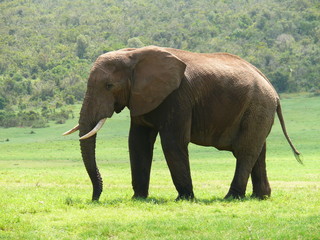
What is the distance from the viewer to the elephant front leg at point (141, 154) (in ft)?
43.6

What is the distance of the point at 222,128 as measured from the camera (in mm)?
13383

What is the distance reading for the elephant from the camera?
12.6 m

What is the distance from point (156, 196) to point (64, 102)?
178 feet

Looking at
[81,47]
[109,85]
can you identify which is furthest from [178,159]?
[81,47]

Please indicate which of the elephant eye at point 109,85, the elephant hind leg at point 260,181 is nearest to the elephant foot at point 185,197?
the elephant hind leg at point 260,181

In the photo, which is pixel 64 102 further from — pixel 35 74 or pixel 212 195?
pixel 212 195

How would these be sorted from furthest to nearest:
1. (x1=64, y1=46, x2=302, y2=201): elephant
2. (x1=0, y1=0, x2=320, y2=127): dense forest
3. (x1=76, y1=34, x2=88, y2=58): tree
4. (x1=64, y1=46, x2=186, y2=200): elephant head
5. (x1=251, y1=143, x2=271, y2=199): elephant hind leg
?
(x1=76, y1=34, x2=88, y2=58): tree
(x1=0, y1=0, x2=320, y2=127): dense forest
(x1=251, y1=143, x2=271, y2=199): elephant hind leg
(x1=64, y1=46, x2=302, y2=201): elephant
(x1=64, y1=46, x2=186, y2=200): elephant head

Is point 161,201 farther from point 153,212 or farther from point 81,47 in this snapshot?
point 81,47

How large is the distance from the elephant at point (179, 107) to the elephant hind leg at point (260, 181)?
0.02 m

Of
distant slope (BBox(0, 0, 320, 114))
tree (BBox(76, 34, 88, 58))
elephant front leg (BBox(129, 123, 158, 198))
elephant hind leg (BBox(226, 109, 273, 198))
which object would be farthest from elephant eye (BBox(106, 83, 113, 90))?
tree (BBox(76, 34, 88, 58))

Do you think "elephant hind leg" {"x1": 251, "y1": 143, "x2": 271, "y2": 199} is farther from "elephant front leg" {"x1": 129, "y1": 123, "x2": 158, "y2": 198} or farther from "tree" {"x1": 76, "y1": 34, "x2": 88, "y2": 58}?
"tree" {"x1": 76, "y1": 34, "x2": 88, "y2": 58}

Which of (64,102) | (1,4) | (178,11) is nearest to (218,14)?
(178,11)

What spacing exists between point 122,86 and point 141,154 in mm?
1285

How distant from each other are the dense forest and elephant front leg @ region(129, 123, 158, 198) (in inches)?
1708
